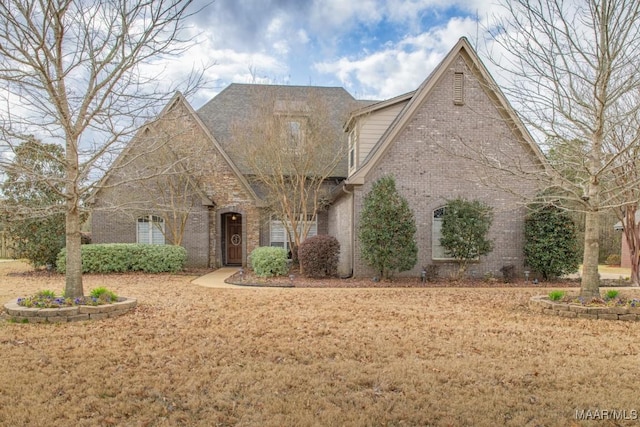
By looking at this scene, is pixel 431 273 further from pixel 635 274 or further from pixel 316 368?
pixel 316 368

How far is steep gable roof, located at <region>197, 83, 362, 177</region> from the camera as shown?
1570 cm

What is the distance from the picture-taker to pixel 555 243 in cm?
1316

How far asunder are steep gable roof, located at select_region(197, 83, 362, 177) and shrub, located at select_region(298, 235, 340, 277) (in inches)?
195

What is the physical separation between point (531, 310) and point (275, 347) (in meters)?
5.59

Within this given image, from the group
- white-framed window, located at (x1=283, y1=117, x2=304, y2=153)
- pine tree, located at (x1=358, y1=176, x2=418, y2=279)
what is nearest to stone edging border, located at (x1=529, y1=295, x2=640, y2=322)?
pine tree, located at (x1=358, y1=176, x2=418, y2=279)

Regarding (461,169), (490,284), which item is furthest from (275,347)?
(461,169)

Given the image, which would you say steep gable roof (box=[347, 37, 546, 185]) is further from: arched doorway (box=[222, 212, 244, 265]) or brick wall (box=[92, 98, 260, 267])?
arched doorway (box=[222, 212, 244, 265])

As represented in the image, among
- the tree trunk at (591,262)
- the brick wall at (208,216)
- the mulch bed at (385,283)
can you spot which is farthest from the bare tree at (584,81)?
the brick wall at (208,216)

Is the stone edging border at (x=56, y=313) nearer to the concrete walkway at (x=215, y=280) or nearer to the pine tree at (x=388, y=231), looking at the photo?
the concrete walkway at (x=215, y=280)

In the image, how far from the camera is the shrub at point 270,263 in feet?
45.4

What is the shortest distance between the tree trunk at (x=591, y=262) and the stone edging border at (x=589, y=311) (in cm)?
76

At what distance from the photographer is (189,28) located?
7.19 metres

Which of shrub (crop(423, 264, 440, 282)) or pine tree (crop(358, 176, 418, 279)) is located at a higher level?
pine tree (crop(358, 176, 418, 279))

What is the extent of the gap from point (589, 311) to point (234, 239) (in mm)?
14501
